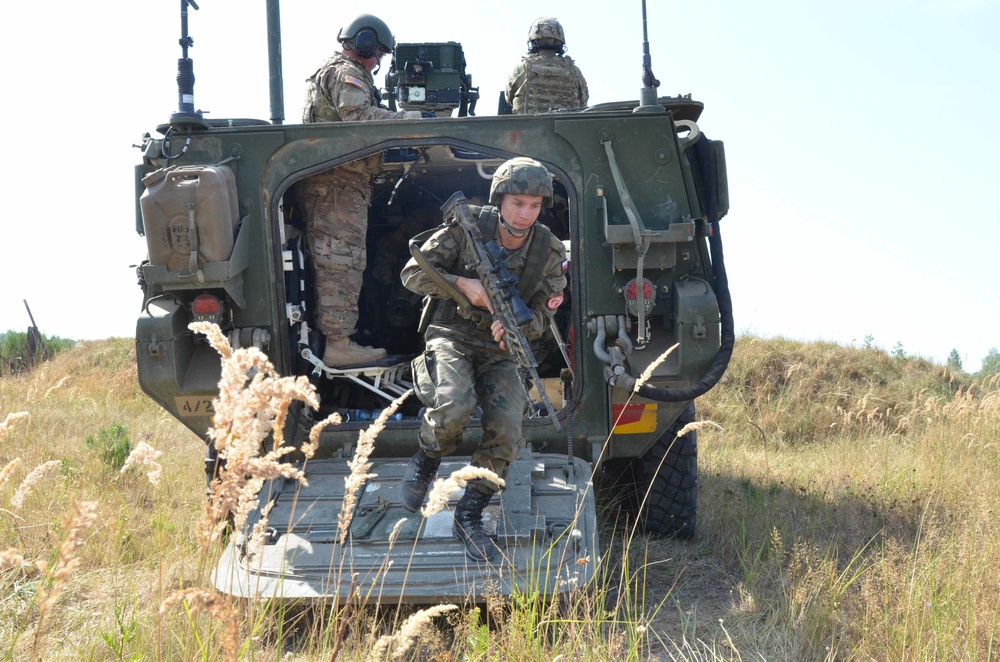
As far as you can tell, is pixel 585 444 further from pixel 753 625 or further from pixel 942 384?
pixel 942 384

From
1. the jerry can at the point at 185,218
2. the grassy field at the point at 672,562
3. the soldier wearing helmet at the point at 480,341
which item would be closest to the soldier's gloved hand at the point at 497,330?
the soldier wearing helmet at the point at 480,341

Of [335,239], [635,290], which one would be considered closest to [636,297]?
[635,290]

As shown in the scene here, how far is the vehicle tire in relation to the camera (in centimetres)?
496

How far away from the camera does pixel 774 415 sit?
8.62m

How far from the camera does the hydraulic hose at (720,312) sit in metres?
4.39

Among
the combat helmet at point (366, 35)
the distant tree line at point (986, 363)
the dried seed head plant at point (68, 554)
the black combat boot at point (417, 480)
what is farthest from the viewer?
the distant tree line at point (986, 363)

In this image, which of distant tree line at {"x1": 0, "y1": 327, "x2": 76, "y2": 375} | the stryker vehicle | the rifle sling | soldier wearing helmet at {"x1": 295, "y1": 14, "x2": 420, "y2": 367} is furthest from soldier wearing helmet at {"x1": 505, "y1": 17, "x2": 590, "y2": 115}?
distant tree line at {"x1": 0, "y1": 327, "x2": 76, "y2": 375}

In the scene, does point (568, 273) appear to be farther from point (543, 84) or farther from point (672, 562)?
point (543, 84)

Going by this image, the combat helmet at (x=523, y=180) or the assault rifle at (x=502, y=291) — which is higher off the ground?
the combat helmet at (x=523, y=180)

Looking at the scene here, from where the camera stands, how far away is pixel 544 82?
22.7 ft

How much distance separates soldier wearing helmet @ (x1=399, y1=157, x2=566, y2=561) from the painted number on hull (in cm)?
113

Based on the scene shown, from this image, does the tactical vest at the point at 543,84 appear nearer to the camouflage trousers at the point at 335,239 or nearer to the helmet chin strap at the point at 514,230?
the camouflage trousers at the point at 335,239

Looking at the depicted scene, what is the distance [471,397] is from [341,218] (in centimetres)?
158

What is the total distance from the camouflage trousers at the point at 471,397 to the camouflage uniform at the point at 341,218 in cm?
108
